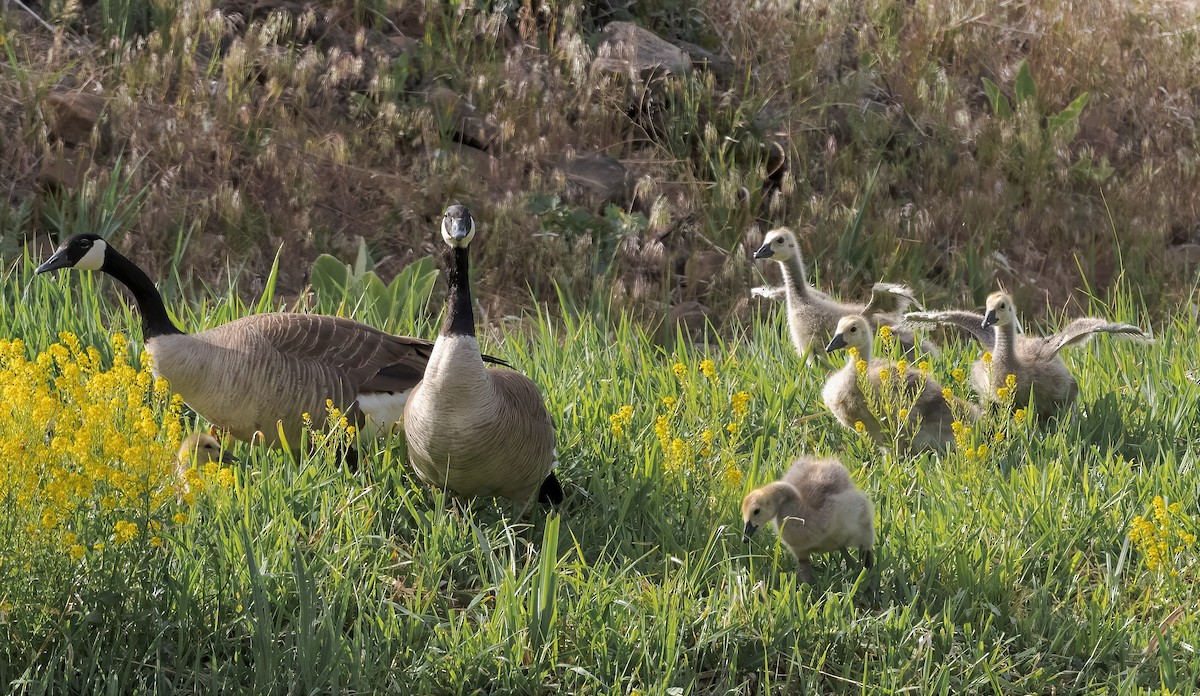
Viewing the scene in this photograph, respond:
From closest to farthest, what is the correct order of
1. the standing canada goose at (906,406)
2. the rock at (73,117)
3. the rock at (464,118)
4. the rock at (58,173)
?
the standing canada goose at (906,406) → the rock at (58,173) → the rock at (73,117) → the rock at (464,118)

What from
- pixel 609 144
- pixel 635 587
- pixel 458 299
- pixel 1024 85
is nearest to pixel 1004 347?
pixel 635 587

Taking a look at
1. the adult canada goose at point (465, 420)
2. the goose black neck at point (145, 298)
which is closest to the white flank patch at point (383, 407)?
the adult canada goose at point (465, 420)

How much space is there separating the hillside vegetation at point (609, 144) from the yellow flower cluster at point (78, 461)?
14.1 ft

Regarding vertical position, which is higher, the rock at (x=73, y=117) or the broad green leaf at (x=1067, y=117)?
the broad green leaf at (x=1067, y=117)

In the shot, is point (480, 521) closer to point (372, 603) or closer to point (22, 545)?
point (372, 603)

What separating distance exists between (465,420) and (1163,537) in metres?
2.33

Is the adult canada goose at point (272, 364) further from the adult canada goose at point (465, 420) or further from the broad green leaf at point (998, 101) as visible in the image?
the broad green leaf at point (998, 101)

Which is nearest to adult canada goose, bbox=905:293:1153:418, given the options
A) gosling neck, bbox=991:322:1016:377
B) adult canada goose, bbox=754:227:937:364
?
gosling neck, bbox=991:322:1016:377

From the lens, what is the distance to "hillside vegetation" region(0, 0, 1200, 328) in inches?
345

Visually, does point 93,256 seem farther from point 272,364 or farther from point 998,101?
point 998,101

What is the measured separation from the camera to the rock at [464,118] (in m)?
9.68

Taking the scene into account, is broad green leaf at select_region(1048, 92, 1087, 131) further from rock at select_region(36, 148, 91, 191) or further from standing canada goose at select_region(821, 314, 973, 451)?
rock at select_region(36, 148, 91, 191)

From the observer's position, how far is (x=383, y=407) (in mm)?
5520

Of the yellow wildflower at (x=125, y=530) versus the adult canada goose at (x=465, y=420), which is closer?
the yellow wildflower at (x=125, y=530)
